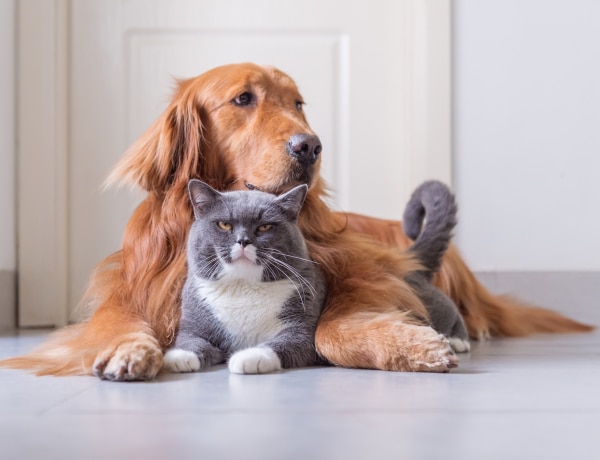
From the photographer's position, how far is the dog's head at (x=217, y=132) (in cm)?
164

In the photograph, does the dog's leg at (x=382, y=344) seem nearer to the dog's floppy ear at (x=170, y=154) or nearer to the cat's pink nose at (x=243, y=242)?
the cat's pink nose at (x=243, y=242)

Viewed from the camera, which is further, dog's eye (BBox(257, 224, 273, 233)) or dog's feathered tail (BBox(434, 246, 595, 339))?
dog's feathered tail (BBox(434, 246, 595, 339))

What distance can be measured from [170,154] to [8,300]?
55.1 inches

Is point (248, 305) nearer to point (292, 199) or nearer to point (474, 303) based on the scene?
point (292, 199)

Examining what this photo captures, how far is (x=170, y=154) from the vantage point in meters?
1.69

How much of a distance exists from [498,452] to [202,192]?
2.67ft

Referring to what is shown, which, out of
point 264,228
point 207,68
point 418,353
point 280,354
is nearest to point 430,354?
point 418,353

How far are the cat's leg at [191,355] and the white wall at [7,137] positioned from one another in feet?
4.75

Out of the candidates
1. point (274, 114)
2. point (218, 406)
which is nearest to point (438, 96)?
point (274, 114)

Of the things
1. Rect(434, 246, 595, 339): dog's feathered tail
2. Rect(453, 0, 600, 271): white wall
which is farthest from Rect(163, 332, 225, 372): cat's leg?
Rect(453, 0, 600, 271): white wall

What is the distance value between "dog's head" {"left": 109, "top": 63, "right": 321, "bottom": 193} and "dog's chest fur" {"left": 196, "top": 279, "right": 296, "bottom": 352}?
8.8 inches

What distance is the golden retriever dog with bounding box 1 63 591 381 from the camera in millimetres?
1527

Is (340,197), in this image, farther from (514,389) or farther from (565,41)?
(514,389)

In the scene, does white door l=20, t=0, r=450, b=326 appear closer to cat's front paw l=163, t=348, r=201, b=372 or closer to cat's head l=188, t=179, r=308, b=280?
cat's head l=188, t=179, r=308, b=280
